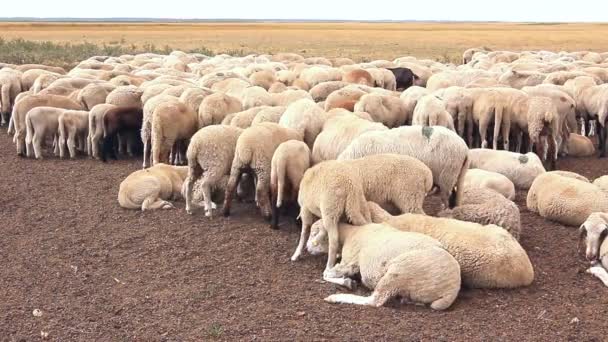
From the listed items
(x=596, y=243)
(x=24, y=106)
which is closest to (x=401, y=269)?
(x=596, y=243)

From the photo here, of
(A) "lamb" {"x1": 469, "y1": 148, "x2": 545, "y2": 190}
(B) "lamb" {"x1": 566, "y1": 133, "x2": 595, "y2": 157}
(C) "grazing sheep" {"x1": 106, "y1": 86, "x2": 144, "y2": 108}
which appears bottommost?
(B) "lamb" {"x1": 566, "y1": 133, "x2": 595, "y2": 157}

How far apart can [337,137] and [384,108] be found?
2842 mm

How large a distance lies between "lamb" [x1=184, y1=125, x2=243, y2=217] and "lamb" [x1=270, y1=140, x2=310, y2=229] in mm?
913

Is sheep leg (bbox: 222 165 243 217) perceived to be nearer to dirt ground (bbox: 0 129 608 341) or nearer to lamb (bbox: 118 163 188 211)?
dirt ground (bbox: 0 129 608 341)

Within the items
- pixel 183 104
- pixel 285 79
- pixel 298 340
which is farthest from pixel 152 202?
pixel 285 79

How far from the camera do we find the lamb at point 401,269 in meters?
6.12

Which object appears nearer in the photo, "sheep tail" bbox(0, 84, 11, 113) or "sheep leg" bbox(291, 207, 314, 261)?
"sheep leg" bbox(291, 207, 314, 261)

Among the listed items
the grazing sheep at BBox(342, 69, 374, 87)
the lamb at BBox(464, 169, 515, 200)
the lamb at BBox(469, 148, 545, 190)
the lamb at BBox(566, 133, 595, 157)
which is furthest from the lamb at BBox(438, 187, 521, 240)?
the grazing sheep at BBox(342, 69, 374, 87)

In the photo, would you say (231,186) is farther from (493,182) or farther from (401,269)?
(493,182)

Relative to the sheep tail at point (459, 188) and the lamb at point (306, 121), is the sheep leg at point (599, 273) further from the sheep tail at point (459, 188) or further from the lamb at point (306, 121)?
the lamb at point (306, 121)

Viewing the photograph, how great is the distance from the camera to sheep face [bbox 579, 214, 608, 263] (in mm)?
7309

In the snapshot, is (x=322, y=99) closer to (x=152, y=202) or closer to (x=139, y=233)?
(x=152, y=202)

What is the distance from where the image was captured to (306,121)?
10.0m

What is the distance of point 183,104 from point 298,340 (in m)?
6.88
